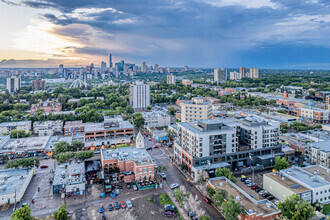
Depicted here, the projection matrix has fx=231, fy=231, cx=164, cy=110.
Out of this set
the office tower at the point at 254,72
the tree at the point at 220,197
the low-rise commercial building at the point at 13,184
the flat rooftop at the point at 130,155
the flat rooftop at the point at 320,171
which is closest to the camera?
the tree at the point at 220,197

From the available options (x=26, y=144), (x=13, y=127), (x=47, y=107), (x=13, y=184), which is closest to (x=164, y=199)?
(x=13, y=184)

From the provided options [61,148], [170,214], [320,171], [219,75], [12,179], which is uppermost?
[219,75]

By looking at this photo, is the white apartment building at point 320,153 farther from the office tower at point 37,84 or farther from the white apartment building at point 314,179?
the office tower at point 37,84

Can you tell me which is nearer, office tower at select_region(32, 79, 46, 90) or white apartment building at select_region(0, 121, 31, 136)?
white apartment building at select_region(0, 121, 31, 136)

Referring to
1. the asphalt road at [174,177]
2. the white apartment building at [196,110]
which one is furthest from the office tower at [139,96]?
the asphalt road at [174,177]

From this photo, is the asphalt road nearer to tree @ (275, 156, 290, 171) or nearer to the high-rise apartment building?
the high-rise apartment building

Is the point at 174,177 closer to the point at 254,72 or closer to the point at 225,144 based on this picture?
the point at 225,144

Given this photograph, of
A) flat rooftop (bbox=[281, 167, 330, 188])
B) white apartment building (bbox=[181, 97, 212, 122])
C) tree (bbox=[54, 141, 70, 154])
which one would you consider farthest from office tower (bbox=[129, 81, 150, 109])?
flat rooftop (bbox=[281, 167, 330, 188])
